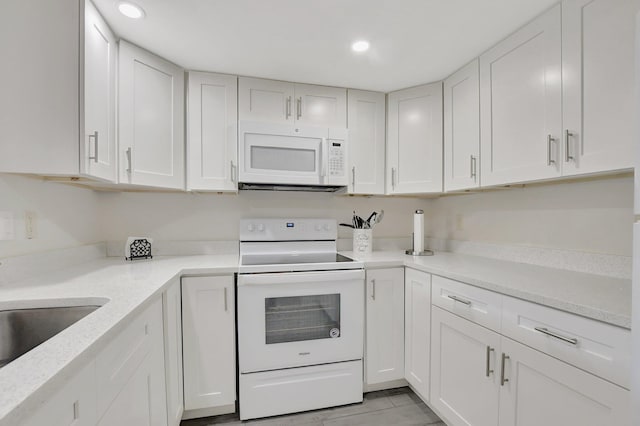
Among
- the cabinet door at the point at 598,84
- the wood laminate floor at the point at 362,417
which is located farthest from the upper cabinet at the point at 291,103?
the wood laminate floor at the point at 362,417

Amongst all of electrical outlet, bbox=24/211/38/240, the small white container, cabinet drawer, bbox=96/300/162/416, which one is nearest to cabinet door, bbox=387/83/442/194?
the small white container

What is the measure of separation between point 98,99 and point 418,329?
6.96ft

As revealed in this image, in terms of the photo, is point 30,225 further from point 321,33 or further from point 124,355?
point 321,33

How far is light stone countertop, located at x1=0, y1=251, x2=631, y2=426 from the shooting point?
572 mm

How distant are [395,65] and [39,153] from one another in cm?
187

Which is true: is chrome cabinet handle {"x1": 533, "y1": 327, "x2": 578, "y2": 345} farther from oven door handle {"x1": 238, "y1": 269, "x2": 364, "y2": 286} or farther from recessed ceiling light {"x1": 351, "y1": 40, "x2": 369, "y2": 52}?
recessed ceiling light {"x1": 351, "y1": 40, "x2": 369, "y2": 52}

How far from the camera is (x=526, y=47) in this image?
4.79 ft

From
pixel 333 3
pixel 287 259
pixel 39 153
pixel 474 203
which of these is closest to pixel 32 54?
pixel 39 153

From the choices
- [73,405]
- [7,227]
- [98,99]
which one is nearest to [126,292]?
[73,405]

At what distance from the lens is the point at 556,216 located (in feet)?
5.32

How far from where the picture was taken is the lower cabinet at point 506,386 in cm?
95

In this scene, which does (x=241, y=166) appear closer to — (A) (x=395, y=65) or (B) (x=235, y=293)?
→ (B) (x=235, y=293)

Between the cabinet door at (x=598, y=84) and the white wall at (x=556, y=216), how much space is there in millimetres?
332

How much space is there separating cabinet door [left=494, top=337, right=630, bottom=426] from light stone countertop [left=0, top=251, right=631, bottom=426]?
21 centimetres
